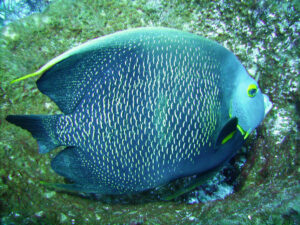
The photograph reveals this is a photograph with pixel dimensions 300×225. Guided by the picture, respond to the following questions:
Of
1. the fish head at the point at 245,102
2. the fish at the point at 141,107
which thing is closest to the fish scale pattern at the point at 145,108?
the fish at the point at 141,107

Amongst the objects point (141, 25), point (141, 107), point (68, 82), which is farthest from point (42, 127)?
point (141, 25)

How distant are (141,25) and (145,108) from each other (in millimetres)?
1165

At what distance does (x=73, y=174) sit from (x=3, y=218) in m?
0.80

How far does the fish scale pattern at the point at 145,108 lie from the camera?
3.87ft

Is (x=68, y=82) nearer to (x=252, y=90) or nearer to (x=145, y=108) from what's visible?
(x=145, y=108)

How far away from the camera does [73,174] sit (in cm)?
132

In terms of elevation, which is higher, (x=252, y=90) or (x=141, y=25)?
(x=141, y=25)

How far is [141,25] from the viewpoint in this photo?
6.36 ft

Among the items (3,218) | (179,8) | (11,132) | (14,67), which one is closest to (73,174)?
(3,218)

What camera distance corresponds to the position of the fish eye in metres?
1.32

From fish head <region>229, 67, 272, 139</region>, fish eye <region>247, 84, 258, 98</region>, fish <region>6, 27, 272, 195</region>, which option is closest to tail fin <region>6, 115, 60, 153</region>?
fish <region>6, 27, 272, 195</region>

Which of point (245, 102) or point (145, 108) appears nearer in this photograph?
point (145, 108)

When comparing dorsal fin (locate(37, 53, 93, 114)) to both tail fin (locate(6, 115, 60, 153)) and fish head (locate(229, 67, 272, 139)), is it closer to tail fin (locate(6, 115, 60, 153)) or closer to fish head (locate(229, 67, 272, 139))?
tail fin (locate(6, 115, 60, 153))

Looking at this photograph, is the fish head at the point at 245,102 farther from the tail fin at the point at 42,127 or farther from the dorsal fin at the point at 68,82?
the tail fin at the point at 42,127
